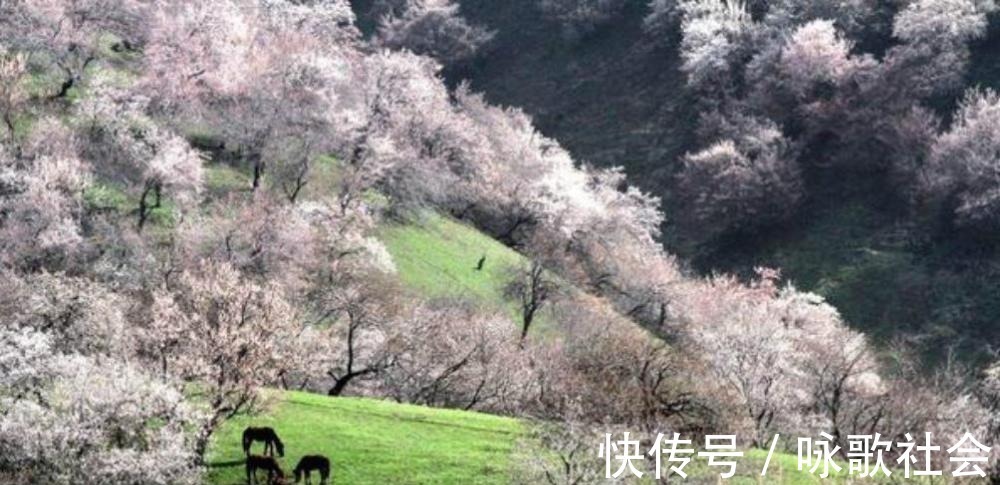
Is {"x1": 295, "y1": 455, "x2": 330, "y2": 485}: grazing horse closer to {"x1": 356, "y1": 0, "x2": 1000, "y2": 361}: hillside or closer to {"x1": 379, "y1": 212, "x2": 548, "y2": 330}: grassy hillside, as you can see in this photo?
{"x1": 379, "y1": 212, "x2": 548, "y2": 330}: grassy hillside

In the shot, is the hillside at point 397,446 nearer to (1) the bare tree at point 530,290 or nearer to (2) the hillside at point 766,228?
(1) the bare tree at point 530,290

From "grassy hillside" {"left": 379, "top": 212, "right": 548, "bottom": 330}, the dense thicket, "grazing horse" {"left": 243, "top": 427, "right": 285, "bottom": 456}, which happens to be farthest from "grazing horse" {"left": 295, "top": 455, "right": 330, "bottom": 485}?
"grassy hillside" {"left": 379, "top": 212, "right": 548, "bottom": 330}

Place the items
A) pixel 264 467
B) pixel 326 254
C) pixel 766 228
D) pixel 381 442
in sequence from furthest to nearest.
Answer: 1. pixel 766 228
2. pixel 326 254
3. pixel 381 442
4. pixel 264 467

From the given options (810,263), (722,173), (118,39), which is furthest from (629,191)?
(118,39)

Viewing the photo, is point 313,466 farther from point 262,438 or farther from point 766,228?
point 766,228

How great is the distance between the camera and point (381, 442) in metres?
39.8

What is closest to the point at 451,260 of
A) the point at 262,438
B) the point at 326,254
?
the point at 326,254

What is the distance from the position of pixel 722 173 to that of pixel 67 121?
6059 centimetres

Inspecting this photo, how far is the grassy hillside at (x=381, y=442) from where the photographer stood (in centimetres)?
3691

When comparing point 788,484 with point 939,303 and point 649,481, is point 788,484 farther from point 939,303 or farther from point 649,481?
point 939,303

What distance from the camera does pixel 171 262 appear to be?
204 ft

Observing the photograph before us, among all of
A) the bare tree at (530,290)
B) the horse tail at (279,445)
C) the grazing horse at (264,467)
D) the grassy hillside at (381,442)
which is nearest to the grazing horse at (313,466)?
the grazing horse at (264,467)

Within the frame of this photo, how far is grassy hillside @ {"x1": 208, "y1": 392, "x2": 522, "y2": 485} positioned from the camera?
36906 millimetres

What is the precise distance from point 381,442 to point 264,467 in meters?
5.37
